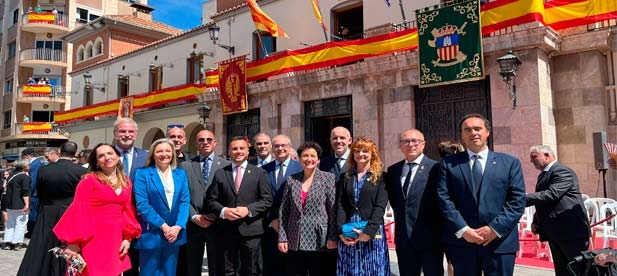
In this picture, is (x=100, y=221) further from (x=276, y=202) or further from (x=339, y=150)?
(x=339, y=150)

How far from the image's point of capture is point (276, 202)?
4652 millimetres

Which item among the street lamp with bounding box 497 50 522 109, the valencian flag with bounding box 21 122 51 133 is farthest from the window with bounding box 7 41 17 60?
the street lamp with bounding box 497 50 522 109

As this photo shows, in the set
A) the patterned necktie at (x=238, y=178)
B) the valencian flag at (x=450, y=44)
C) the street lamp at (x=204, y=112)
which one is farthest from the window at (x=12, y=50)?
the patterned necktie at (x=238, y=178)

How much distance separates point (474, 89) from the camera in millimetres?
10969

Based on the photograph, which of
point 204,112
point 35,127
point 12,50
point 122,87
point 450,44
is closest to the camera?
point 450,44

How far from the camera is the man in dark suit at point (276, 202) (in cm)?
465

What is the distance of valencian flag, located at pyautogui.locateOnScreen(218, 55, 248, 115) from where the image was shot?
15.8 meters

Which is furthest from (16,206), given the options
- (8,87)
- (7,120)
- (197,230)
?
(8,87)

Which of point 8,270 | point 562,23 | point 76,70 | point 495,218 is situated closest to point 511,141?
point 562,23

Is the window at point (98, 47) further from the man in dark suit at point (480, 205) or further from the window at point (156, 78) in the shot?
the man in dark suit at point (480, 205)

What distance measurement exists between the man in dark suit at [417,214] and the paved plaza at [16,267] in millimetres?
2442

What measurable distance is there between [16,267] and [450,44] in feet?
31.1

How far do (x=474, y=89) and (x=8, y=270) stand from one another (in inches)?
388

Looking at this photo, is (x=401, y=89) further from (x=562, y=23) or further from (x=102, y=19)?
(x=102, y=19)
